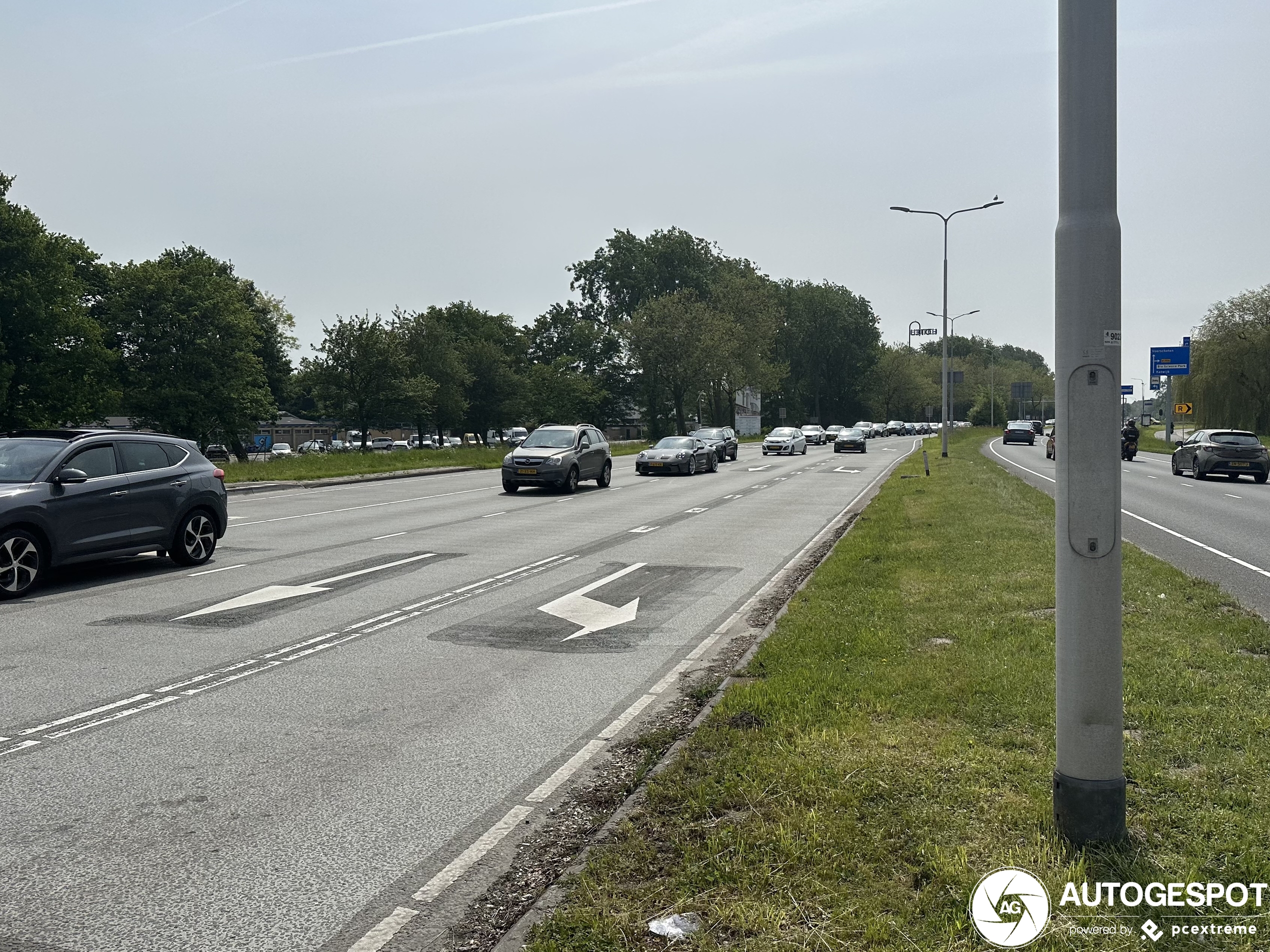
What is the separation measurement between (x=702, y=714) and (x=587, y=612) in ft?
13.1

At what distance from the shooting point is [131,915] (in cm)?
371

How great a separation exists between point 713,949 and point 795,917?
36cm

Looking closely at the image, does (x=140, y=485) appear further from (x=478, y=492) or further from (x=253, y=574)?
(x=478, y=492)

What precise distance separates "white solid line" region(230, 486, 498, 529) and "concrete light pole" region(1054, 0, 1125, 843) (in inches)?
633

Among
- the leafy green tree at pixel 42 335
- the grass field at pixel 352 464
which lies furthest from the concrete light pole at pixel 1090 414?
the leafy green tree at pixel 42 335

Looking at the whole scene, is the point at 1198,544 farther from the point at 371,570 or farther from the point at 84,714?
the point at 84,714

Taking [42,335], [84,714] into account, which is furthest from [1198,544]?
[42,335]

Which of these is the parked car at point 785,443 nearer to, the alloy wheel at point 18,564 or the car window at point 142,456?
the car window at point 142,456

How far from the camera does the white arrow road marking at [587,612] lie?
31.0 ft

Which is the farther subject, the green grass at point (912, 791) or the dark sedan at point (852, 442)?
the dark sedan at point (852, 442)

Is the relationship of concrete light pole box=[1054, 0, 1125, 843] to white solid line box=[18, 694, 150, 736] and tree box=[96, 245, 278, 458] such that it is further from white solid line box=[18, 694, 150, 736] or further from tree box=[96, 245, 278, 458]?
tree box=[96, 245, 278, 458]

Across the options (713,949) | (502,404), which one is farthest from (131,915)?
(502,404)

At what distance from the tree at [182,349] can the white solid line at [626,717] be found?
55.0 metres

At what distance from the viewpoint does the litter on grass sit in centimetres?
346
